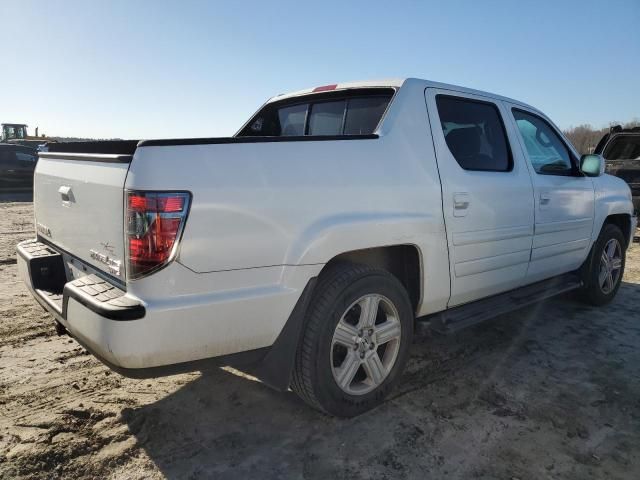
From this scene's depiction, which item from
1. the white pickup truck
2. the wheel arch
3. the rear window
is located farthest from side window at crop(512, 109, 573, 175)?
the rear window

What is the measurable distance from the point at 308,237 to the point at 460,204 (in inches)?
47.3

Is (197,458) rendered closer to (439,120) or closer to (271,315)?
(271,315)

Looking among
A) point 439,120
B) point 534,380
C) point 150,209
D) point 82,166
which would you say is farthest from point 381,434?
point 82,166

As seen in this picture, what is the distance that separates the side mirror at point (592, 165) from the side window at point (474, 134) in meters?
1.09

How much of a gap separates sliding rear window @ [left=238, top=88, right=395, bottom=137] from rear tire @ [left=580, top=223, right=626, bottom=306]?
9.79 feet

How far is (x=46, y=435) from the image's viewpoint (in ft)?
8.40

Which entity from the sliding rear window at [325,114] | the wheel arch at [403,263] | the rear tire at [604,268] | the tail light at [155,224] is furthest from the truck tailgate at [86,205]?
the rear tire at [604,268]

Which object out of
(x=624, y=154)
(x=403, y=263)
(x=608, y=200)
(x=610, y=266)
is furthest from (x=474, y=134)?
(x=624, y=154)

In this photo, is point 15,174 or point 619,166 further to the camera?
point 15,174

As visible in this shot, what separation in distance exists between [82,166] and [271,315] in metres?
1.27

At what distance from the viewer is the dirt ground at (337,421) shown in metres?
2.36

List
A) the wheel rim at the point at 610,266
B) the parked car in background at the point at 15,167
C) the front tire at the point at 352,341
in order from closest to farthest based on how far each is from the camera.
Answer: the front tire at the point at 352,341
the wheel rim at the point at 610,266
the parked car in background at the point at 15,167

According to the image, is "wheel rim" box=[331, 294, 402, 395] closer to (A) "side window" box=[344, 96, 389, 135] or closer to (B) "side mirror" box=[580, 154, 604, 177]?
(A) "side window" box=[344, 96, 389, 135]

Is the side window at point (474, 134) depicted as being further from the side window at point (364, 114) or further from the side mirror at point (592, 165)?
the side mirror at point (592, 165)
